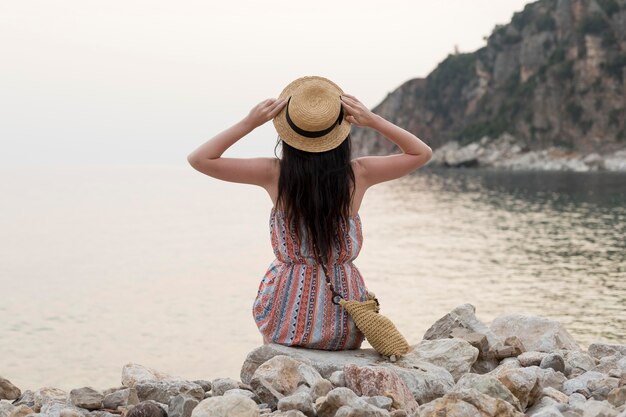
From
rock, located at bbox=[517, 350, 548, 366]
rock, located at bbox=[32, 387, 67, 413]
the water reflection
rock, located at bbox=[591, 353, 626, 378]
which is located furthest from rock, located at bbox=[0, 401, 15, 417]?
the water reflection

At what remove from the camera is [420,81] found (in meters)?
139

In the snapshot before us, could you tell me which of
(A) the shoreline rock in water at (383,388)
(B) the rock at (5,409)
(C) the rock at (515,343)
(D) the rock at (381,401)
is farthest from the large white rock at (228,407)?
(C) the rock at (515,343)

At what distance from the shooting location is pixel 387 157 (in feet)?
15.9

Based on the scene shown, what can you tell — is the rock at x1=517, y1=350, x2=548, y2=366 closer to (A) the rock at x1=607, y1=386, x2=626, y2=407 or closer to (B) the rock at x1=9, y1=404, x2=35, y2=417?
(A) the rock at x1=607, y1=386, x2=626, y2=407

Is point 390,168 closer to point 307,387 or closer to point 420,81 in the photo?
point 307,387

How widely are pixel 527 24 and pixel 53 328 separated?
111m

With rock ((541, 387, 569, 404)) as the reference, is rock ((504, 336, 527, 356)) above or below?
below

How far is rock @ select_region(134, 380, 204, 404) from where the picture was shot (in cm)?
412

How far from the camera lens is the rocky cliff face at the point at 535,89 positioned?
96312mm

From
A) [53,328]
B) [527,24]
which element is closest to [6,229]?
[53,328]

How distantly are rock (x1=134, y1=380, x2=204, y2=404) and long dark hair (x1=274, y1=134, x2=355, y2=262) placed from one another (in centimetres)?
118

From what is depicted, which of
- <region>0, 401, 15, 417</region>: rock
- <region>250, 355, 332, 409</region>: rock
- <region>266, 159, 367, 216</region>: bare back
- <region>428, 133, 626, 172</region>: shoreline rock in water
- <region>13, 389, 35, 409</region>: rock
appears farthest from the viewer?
<region>428, 133, 626, 172</region>: shoreline rock in water

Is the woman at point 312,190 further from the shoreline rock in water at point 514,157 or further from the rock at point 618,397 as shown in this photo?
the shoreline rock in water at point 514,157

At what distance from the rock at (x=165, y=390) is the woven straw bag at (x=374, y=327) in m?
1.08
